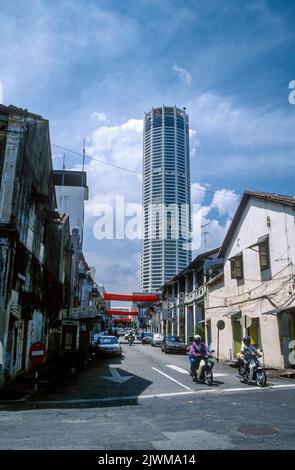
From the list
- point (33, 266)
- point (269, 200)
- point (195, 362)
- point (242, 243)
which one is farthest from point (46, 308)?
point (269, 200)

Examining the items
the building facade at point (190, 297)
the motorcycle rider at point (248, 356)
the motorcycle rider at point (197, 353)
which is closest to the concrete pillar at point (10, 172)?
the motorcycle rider at point (197, 353)

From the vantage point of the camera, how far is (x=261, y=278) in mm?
20672

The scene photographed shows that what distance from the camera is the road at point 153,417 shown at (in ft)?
19.9

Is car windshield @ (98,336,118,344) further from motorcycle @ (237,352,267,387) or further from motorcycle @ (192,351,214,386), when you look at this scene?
motorcycle @ (237,352,267,387)

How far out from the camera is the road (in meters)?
6.06

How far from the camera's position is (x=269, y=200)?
2020cm

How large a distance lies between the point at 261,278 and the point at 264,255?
4.34 feet

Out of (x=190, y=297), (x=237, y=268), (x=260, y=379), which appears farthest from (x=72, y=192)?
(x=260, y=379)

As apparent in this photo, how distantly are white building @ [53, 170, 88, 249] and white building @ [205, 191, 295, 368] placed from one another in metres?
26.7

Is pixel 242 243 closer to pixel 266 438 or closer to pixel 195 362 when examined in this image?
pixel 195 362

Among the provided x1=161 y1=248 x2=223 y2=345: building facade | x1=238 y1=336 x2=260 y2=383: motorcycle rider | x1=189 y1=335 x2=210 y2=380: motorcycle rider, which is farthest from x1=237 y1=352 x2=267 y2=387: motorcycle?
x1=161 y1=248 x2=223 y2=345: building facade

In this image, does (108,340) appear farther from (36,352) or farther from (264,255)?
(36,352)

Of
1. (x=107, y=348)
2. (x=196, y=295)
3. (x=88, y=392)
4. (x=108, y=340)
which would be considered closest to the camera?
(x=88, y=392)

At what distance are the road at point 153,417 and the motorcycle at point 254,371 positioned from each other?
1.47 ft
